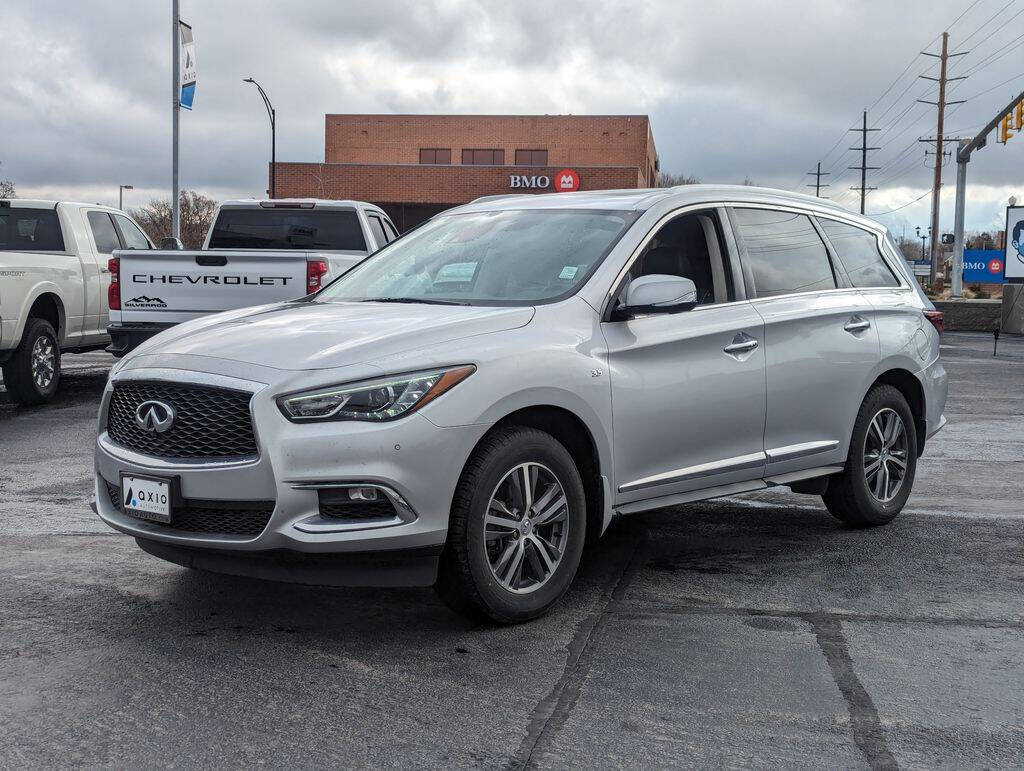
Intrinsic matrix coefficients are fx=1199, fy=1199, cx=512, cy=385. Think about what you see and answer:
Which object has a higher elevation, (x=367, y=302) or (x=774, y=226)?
(x=774, y=226)

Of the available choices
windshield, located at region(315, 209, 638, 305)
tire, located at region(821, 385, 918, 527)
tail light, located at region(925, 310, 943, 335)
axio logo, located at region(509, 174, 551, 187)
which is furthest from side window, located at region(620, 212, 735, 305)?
axio logo, located at region(509, 174, 551, 187)

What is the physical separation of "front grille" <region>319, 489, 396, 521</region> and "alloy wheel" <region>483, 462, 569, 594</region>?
0.43m

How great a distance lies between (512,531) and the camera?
15.5 ft

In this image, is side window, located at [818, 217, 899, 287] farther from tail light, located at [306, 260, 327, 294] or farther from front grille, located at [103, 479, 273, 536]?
tail light, located at [306, 260, 327, 294]

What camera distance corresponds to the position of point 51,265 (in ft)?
42.2

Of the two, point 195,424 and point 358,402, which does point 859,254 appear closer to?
point 358,402

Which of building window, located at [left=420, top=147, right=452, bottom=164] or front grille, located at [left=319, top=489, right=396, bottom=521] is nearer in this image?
front grille, located at [left=319, top=489, right=396, bottom=521]

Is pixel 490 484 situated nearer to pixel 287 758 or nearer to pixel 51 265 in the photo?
pixel 287 758

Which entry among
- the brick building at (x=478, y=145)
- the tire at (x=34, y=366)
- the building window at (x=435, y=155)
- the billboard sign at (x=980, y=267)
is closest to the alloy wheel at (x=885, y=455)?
the tire at (x=34, y=366)

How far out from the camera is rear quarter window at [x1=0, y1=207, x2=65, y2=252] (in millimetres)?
13477

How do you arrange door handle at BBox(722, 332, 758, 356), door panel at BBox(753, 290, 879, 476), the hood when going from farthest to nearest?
door panel at BBox(753, 290, 879, 476)
door handle at BBox(722, 332, 758, 356)
the hood

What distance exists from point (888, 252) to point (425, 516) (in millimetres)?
4192

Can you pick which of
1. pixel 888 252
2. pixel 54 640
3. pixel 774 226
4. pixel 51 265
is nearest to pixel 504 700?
pixel 54 640

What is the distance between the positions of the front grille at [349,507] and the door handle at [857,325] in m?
3.20
